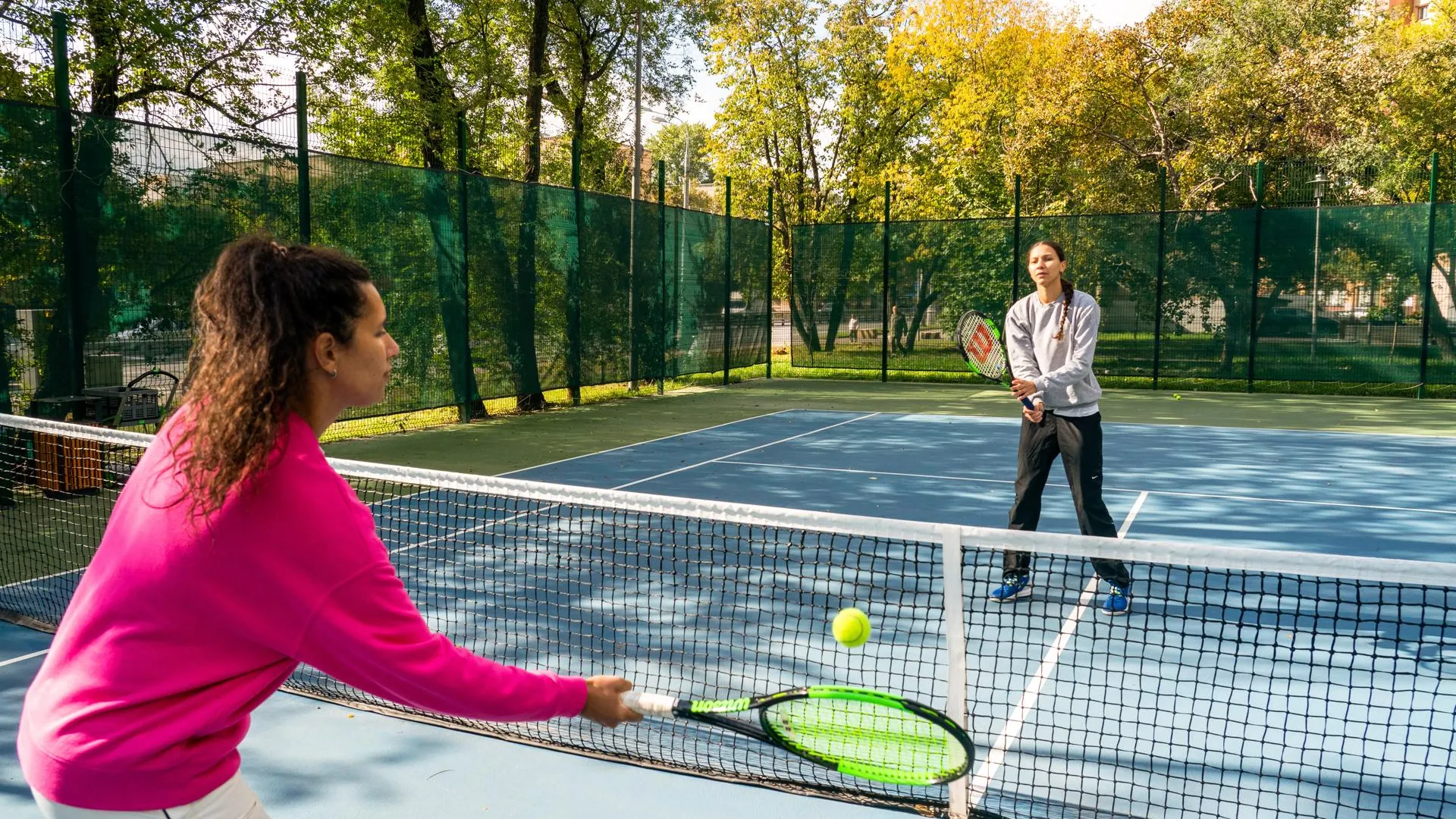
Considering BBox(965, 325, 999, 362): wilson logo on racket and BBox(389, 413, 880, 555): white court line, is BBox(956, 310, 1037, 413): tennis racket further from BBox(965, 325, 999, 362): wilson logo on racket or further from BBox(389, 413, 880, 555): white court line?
BBox(389, 413, 880, 555): white court line

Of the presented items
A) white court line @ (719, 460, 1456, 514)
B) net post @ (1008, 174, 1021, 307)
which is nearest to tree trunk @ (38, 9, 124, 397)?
white court line @ (719, 460, 1456, 514)

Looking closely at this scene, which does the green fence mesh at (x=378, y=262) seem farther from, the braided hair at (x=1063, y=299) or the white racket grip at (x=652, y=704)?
the braided hair at (x=1063, y=299)

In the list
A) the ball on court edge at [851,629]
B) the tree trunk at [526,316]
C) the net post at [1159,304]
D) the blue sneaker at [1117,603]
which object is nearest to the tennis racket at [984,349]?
the blue sneaker at [1117,603]

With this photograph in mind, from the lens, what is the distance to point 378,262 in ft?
34.3

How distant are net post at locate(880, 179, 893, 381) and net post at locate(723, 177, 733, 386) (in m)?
2.55

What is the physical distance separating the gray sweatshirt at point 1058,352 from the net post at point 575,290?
28.6ft

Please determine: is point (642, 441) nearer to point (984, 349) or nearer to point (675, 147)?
point (984, 349)

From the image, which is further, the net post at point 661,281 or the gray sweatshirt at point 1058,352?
the net post at point 661,281

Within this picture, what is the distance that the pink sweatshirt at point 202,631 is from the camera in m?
1.34

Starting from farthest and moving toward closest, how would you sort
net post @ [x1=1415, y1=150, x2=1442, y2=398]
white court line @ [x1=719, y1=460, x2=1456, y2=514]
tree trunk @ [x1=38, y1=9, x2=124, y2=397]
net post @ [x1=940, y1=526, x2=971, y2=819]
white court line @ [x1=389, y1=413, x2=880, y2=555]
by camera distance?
1. net post @ [x1=1415, y1=150, x2=1442, y2=398]
2. tree trunk @ [x1=38, y1=9, x2=124, y2=397]
3. white court line @ [x1=719, y1=460, x2=1456, y2=514]
4. white court line @ [x1=389, y1=413, x2=880, y2=555]
5. net post @ [x1=940, y1=526, x2=971, y2=819]

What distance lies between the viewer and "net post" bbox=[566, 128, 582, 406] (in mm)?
13383

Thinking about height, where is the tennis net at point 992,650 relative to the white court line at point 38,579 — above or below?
above

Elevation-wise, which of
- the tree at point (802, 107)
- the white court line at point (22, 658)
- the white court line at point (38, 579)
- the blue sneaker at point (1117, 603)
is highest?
the tree at point (802, 107)

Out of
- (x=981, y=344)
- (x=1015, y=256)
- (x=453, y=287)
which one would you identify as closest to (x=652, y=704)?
(x=981, y=344)
